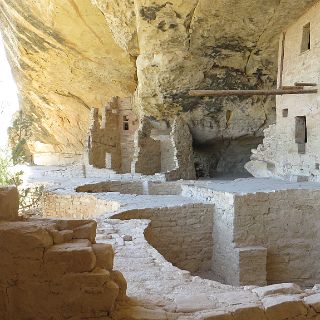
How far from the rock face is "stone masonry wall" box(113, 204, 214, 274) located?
18.2ft

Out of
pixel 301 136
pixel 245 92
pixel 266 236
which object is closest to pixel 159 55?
pixel 245 92

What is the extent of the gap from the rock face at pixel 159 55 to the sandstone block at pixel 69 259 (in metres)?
8.78

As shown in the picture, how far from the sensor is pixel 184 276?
12.8 feet

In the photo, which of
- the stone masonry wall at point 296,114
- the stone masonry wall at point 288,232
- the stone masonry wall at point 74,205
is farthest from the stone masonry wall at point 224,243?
the stone masonry wall at point 296,114

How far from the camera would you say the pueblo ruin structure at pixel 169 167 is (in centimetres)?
293

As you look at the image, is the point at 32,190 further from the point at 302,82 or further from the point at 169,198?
the point at 302,82

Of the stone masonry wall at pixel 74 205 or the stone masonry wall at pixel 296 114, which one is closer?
the stone masonry wall at pixel 74 205

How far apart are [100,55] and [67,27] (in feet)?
6.37

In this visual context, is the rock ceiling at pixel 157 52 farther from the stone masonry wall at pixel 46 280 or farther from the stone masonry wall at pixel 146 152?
the stone masonry wall at pixel 46 280

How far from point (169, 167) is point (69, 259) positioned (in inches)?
496

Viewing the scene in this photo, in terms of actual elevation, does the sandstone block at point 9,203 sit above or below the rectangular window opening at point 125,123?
below

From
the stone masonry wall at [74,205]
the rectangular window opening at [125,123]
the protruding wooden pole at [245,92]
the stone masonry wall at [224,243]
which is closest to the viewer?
the stone masonry wall at [224,243]

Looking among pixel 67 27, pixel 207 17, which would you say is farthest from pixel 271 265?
pixel 67 27

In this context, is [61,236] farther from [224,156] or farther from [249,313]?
[224,156]
